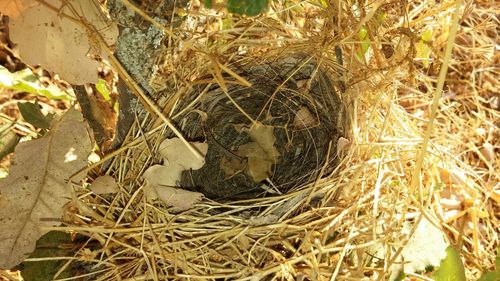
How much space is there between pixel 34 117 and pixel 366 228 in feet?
2.38

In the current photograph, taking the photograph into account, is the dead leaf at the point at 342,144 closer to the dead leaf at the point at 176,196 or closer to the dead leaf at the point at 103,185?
the dead leaf at the point at 176,196

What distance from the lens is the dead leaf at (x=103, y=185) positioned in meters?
1.00

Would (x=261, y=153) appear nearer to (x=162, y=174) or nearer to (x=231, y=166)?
(x=231, y=166)

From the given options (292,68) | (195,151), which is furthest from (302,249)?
(292,68)

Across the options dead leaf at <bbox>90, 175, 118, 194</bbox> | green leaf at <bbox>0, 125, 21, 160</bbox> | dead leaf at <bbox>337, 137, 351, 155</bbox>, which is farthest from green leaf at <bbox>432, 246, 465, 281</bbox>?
green leaf at <bbox>0, 125, 21, 160</bbox>

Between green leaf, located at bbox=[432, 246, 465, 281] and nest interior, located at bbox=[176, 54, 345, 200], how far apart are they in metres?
0.28

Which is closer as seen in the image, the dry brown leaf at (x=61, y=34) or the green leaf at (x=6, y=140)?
the dry brown leaf at (x=61, y=34)

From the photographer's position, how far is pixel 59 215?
3.37 feet

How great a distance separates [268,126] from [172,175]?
1.01 ft

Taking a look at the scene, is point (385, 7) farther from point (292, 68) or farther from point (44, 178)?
point (44, 178)

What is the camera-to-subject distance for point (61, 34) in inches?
36.1

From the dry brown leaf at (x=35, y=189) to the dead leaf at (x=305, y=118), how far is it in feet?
1.55

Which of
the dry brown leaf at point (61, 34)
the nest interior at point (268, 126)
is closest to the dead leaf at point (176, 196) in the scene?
the nest interior at point (268, 126)

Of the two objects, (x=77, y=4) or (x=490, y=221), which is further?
(x=490, y=221)
